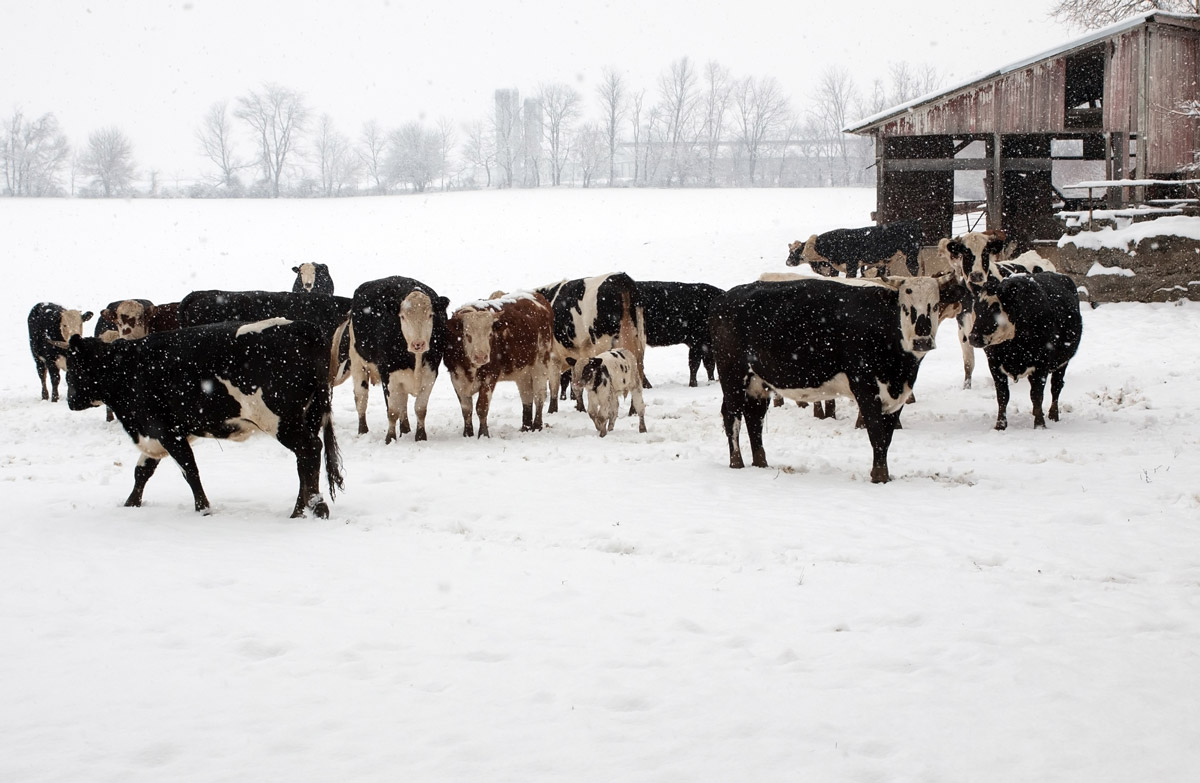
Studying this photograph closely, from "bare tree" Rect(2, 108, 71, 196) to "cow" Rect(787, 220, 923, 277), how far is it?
69.8 m

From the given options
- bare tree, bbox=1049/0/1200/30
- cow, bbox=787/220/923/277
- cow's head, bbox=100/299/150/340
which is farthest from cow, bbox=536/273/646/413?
bare tree, bbox=1049/0/1200/30

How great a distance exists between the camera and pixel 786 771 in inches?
147

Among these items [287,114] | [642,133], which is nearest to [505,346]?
[287,114]

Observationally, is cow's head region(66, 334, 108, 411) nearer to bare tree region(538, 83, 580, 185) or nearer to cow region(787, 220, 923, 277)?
cow region(787, 220, 923, 277)

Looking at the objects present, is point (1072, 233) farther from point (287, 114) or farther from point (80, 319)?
point (287, 114)

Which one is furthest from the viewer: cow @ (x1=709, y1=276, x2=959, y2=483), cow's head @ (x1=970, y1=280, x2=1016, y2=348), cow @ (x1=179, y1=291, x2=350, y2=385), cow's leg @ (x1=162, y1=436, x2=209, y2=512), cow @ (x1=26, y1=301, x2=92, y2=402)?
cow @ (x1=26, y1=301, x2=92, y2=402)

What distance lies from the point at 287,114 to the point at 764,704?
83679 mm

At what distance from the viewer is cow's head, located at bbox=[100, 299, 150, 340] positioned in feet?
45.3

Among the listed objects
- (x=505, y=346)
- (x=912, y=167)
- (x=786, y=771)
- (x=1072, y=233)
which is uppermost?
(x=912, y=167)

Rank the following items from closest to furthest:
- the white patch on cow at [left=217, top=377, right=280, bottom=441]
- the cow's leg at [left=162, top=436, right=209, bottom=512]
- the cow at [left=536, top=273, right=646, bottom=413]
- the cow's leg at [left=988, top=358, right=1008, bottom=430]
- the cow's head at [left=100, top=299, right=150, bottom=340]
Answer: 1. the white patch on cow at [left=217, top=377, right=280, bottom=441]
2. the cow's leg at [left=162, top=436, right=209, bottom=512]
3. the cow's leg at [left=988, top=358, right=1008, bottom=430]
4. the cow at [left=536, top=273, right=646, bottom=413]
5. the cow's head at [left=100, top=299, right=150, bottom=340]

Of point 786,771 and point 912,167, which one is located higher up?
point 912,167

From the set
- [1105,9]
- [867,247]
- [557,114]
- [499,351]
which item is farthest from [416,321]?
[557,114]

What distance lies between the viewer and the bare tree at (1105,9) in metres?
32.9

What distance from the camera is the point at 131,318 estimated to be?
1388 centimetres
